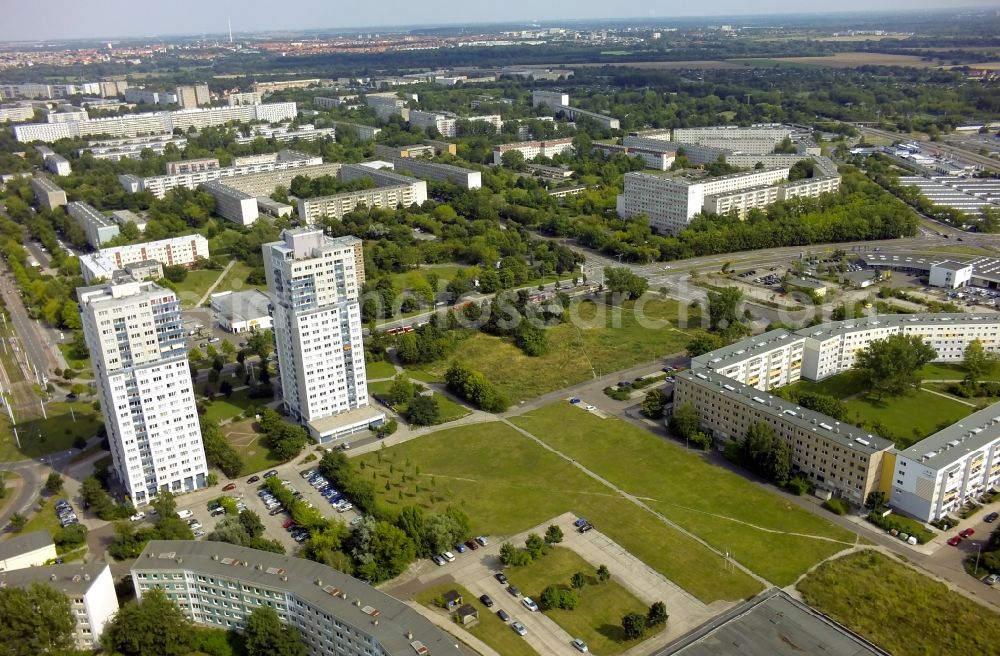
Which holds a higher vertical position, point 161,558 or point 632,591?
point 161,558

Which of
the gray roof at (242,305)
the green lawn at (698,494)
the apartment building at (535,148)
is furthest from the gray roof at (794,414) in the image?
the apartment building at (535,148)

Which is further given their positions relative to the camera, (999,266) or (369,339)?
(999,266)

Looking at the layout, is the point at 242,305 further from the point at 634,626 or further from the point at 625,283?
the point at 634,626

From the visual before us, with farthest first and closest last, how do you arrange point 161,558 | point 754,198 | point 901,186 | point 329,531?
point 901,186, point 754,198, point 329,531, point 161,558

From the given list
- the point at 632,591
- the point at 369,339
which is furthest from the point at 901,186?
the point at 632,591

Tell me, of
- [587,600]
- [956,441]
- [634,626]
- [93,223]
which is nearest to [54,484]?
[587,600]

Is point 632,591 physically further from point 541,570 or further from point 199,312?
point 199,312

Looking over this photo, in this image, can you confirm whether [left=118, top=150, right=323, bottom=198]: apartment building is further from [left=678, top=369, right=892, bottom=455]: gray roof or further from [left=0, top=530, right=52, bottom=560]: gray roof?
[left=678, top=369, right=892, bottom=455]: gray roof
